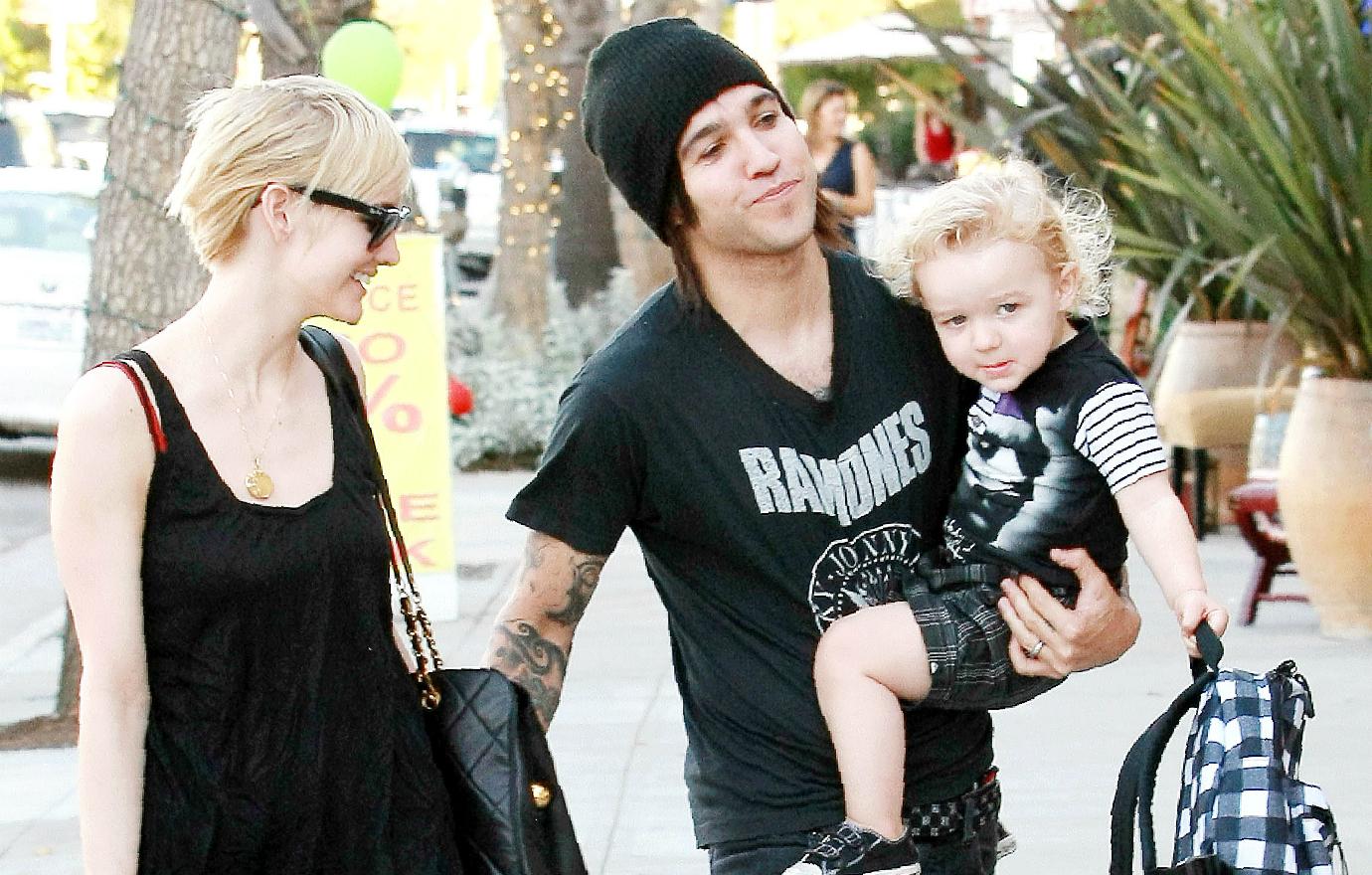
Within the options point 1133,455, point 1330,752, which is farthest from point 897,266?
point 1330,752

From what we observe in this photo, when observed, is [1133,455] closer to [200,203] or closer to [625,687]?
[200,203]

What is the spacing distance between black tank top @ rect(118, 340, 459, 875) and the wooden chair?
5599 mm

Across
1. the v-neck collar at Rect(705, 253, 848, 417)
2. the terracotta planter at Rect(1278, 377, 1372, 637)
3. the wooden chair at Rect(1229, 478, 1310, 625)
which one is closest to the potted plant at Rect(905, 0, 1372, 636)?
the terracotta planter at Rect(1278, 377, 1372, 637)

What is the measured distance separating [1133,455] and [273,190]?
3.84 feet

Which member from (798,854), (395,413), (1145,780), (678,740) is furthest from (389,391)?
(1145,780)

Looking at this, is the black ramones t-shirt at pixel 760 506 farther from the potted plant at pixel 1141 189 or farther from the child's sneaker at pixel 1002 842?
the potted plant at pixel 1141 189

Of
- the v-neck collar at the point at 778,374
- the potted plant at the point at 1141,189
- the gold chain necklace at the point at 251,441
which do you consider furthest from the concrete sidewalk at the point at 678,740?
the gold chain necklace at the point at 251,441

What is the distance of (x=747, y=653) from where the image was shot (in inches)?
125

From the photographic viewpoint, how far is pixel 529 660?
3.22 metres

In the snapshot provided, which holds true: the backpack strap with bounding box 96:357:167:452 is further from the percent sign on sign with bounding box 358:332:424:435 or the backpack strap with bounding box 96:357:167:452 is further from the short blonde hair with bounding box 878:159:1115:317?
the percent sign on sign with bounding box 358:332:424:435

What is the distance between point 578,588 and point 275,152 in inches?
30.1

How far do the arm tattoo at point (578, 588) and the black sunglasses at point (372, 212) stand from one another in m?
0.55

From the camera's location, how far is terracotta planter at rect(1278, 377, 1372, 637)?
7.54 metres

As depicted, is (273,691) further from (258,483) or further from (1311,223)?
(1311,223)
